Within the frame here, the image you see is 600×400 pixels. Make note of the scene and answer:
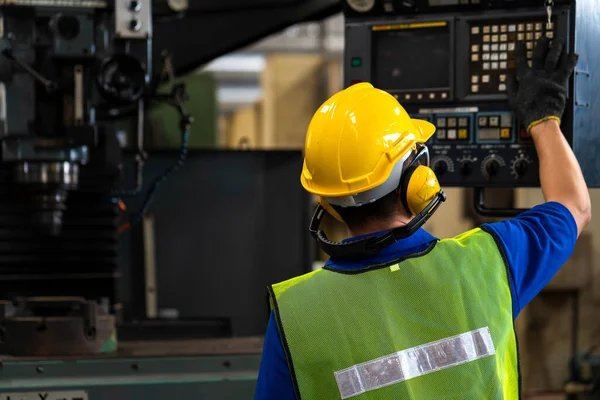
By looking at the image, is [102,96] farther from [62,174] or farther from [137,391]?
[137,391]

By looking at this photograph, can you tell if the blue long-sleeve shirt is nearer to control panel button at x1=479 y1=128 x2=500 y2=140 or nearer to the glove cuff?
the glove cuff

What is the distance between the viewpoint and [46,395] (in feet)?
6.00

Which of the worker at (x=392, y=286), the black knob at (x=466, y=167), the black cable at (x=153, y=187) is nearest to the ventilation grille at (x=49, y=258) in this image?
the black cable at (x=153, y=187)

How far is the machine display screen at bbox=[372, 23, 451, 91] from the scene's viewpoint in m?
1.75

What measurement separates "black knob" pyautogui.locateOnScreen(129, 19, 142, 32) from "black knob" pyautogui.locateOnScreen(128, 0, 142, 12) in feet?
0.09

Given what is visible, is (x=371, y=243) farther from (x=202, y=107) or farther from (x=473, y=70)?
(x=202, y=107)

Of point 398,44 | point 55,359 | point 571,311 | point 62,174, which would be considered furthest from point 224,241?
point 571,311

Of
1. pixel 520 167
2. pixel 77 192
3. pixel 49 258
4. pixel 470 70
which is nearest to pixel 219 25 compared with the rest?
pixel 77 192

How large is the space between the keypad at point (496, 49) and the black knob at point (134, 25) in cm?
88

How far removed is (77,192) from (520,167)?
47.5 inches

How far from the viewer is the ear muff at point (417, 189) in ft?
4.18

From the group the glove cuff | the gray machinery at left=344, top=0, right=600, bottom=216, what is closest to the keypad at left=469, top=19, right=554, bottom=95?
the gray machinery at left=344, top=0, right=600, bottom=216

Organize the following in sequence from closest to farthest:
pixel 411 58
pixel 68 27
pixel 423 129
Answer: pixel 423 129 → pixel 411 58 → pixel 68 27

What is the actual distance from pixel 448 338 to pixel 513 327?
12 cm
